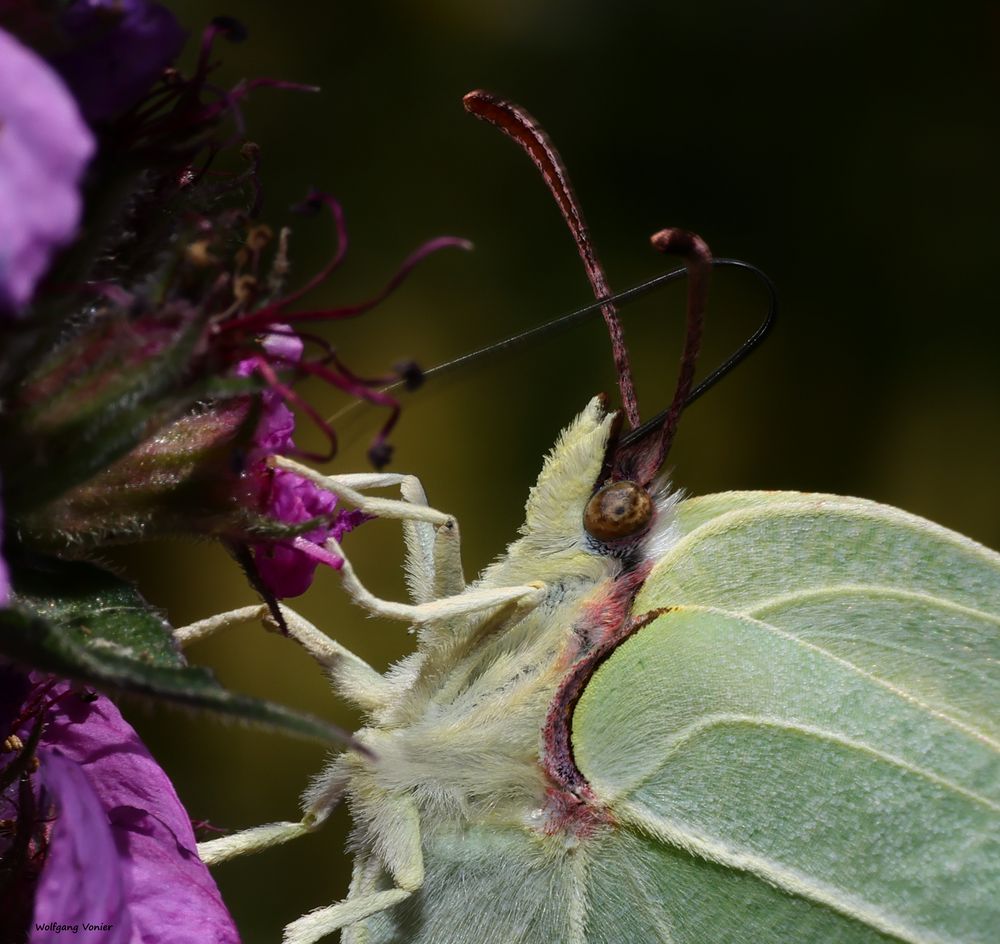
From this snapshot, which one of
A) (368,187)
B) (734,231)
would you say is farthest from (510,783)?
(734,231)

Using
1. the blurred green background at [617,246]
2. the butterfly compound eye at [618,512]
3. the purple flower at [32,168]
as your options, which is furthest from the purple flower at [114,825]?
the blurred green background at [617,246]

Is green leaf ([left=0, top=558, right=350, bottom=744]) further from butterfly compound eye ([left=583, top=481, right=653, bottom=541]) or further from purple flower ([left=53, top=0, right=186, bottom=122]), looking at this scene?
butterfly compound eye ([left=583, top=481, right=653, bottom=541])

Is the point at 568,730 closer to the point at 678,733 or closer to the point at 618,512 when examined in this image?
the point at 678,733

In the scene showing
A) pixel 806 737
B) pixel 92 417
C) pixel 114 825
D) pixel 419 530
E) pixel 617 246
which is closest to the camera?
pixel 92 417

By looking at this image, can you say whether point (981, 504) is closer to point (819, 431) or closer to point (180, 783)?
point (819, 431)

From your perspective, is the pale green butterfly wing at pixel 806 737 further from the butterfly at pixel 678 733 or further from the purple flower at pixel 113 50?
the purple flower at pixel 113 50

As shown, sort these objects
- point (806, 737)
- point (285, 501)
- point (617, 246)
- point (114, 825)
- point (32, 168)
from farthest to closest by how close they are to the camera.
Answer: point (617, 246) → point (806, 737) → point (285, 501) → point (114, 825) → point (32, 168)

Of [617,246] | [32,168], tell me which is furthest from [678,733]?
[617,246]
